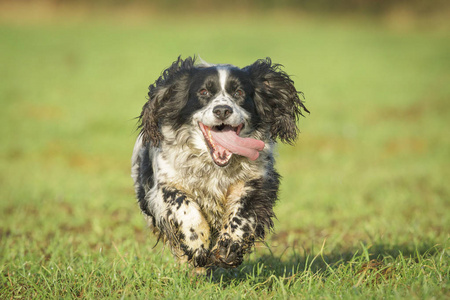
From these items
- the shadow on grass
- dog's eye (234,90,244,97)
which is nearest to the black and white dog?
dog's eye (234,90,244,97)

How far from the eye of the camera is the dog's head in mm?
3818

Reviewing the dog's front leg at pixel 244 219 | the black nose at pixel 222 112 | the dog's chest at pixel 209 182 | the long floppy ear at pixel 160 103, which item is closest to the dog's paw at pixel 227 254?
the dog's front leg at pixel 244 219

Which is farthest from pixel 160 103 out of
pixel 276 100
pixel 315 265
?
pixel 315 265

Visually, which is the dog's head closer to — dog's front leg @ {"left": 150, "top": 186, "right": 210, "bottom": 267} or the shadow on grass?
dog's front leg @ {"left": 150, "top": 186, "right": 210, "bottom": 267}

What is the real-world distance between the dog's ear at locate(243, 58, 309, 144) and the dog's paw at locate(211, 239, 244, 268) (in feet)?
3.41

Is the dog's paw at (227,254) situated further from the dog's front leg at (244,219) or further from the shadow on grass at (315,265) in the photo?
the shadow on grass at (315,265)

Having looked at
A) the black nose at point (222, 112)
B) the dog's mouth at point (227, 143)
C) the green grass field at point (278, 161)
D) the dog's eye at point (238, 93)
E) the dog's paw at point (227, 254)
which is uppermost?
the dog's eye at point (238, 93)

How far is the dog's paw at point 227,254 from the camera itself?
360 centimetres

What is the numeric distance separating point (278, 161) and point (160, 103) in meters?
1.12

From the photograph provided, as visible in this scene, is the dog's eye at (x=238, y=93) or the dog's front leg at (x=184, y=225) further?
the dog's eye at (x=238, y=93)

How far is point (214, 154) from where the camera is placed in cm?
384

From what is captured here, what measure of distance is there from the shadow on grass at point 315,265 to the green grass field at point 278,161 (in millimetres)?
21

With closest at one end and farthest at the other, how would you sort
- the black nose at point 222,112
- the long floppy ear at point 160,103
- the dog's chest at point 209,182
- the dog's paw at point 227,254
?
the dog's paw at point 227,254 < the black nose at point 222,112 < the dog's chest at point 209,182 < the long floppy ear at point 160,103

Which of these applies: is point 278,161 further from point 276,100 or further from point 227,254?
point 227,254
